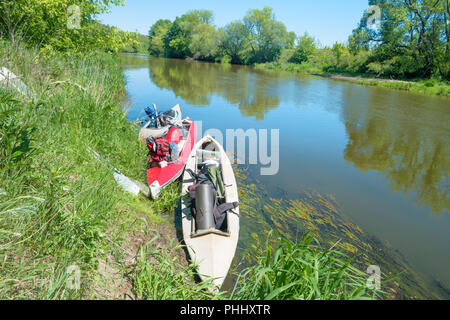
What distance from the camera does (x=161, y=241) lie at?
4.07 metres

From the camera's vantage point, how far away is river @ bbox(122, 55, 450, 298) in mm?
5043

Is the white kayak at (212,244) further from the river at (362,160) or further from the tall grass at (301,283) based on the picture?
the tall grass at (301,283)

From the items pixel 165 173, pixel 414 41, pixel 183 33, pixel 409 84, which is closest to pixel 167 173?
pixel 165 173

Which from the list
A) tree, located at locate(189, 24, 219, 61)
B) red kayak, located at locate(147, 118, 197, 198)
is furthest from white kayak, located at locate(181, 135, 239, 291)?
tree, located at locate(189, 24, 219, 61)

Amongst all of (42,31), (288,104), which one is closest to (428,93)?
(288,104)

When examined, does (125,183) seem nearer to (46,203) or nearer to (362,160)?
(46,203)

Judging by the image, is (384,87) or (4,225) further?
(384,87)

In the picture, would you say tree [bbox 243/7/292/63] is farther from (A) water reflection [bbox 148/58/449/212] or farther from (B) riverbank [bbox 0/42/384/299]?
(B) riverbank [bbox 0/42/384/299]

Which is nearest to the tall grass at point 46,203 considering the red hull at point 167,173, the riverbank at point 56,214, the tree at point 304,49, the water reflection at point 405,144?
the riverbank at point 56,214

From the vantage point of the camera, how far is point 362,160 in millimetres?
8781

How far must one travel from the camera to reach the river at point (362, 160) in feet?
16.5

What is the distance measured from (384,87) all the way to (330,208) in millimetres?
26192

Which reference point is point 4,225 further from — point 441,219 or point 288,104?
point 288,104
